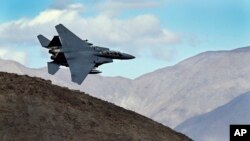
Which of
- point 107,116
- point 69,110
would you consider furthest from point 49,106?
point 107,116

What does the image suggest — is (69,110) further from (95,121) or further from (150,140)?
(150,140)

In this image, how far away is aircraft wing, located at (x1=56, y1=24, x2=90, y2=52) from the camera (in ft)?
240

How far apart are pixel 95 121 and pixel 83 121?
4.48 feet

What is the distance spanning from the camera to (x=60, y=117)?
61719 millimetres

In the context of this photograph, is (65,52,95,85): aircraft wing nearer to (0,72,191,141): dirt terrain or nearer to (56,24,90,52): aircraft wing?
(56,24,90,52): aircraft wing

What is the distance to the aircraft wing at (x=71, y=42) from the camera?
73250mm

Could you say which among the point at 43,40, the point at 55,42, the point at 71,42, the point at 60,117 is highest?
the point at 43,40

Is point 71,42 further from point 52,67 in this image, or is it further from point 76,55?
point 52,67

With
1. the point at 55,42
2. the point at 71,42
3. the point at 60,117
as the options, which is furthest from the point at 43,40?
the point at 60,117

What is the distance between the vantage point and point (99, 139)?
5950 cm

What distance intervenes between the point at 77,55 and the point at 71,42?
9.18ft

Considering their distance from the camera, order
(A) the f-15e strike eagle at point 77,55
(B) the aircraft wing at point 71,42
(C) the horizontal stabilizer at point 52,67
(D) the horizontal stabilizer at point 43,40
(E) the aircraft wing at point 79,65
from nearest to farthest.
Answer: (E) the aircraft wing at point 79,65 → (A) the f-15e strike eagle at point 77,55 → (C) the horizontal stabilizer at point 52,67 → (B) the aircraft wing at point 71,42 → (D) the horizontal stabilizer at point 43,40

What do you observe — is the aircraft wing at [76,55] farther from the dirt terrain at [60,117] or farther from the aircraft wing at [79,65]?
the dirt terrain at [60,117]

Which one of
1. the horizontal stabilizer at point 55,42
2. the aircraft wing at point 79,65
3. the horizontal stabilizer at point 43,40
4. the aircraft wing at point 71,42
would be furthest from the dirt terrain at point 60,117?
the horizontal stabilizer at point 43,40
